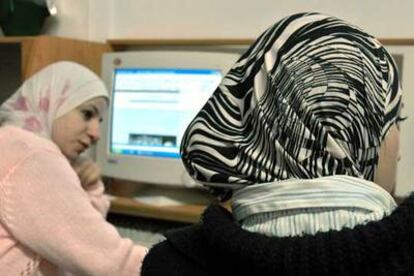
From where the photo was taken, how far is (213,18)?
2172 millimetres

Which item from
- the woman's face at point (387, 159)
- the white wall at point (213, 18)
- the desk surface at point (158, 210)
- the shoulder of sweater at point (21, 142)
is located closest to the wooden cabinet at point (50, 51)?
the white wall at point (213, 18)

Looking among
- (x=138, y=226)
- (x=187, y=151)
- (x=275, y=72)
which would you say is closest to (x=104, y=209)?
(x=138, y=226)

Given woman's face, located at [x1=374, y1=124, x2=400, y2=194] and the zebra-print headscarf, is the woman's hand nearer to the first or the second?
the zebra-print headscarf

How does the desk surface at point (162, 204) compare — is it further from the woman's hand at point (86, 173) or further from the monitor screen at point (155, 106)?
the woman's hand at point (86, 173)

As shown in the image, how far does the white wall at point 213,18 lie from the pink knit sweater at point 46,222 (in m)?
0.88

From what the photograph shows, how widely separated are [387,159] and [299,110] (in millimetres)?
137

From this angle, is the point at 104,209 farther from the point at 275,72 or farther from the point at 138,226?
the point at 275,72

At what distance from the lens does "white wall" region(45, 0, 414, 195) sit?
1.88m

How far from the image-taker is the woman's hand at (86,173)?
5.99 feet


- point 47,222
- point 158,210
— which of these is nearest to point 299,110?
point 47,222

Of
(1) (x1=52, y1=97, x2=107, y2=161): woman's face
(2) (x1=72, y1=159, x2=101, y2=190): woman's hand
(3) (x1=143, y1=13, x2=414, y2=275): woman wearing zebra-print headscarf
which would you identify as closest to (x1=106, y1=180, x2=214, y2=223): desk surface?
(2) (x1=72, y1=159, x2=101, y2=190): woman's hand

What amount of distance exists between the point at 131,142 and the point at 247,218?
1.43 meters

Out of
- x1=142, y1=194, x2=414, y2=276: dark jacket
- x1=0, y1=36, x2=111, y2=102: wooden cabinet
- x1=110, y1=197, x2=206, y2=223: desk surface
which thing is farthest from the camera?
x1=0, y1=36, x2=111, y2=102: wooden cabinet

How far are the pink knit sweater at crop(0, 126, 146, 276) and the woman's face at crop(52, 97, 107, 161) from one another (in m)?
0.37
